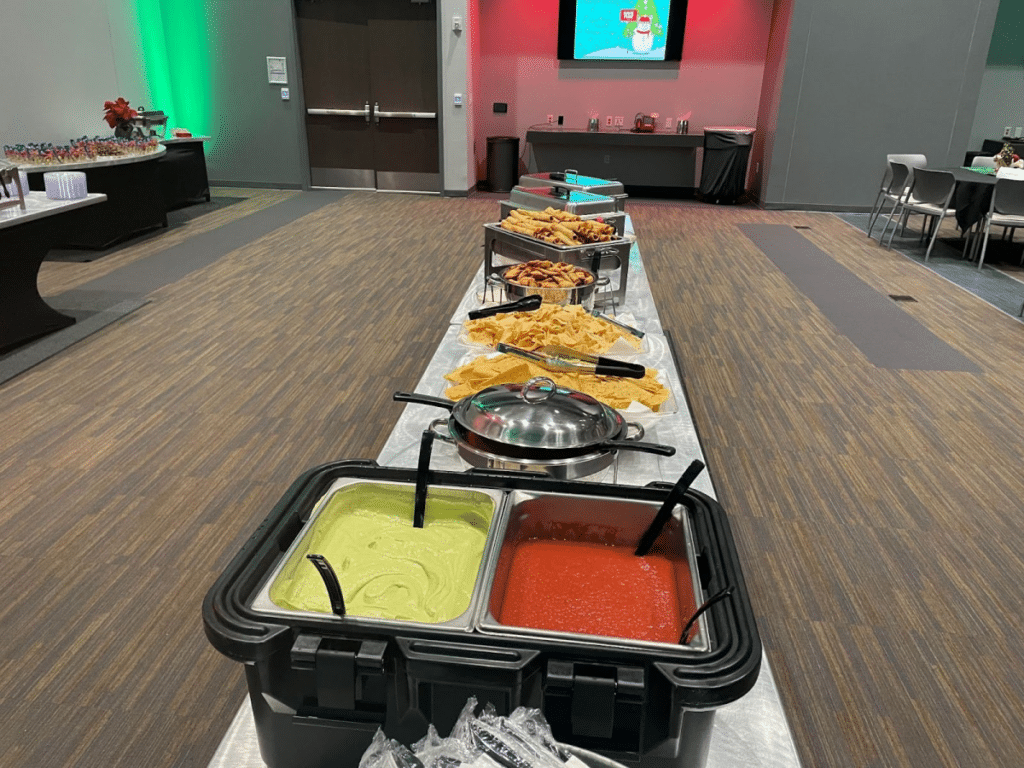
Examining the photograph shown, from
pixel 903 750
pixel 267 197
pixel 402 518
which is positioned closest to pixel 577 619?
pixel 402 518

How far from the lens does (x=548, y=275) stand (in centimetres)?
239

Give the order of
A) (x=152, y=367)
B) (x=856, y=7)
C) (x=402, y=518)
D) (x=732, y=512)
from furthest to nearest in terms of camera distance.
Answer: (x=856, y=7) → (x=152, y=367) → (x=732, y=512) → (x=402, y=518)

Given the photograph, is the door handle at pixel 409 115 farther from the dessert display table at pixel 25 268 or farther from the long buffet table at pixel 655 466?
the long buffet table at pixel 655 466

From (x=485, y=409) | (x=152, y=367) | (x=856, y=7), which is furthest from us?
(x=856, y=7)

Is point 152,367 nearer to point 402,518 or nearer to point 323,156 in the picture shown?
point 402,518

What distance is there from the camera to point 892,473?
112 inches

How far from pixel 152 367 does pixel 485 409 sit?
2.99m

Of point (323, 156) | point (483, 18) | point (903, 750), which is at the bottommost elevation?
point (903, 750)

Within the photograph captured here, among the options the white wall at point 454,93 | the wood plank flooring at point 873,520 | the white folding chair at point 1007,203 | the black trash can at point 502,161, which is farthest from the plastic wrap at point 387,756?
the black trash can at point 502,161

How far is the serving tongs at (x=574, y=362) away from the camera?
1.66 meters

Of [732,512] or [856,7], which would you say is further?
[856,7]

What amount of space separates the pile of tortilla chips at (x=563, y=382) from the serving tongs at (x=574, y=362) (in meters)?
0.02

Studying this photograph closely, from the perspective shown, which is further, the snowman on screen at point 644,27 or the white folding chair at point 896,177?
the snowman on screen at point 644,27

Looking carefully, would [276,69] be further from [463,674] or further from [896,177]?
[463,674]
